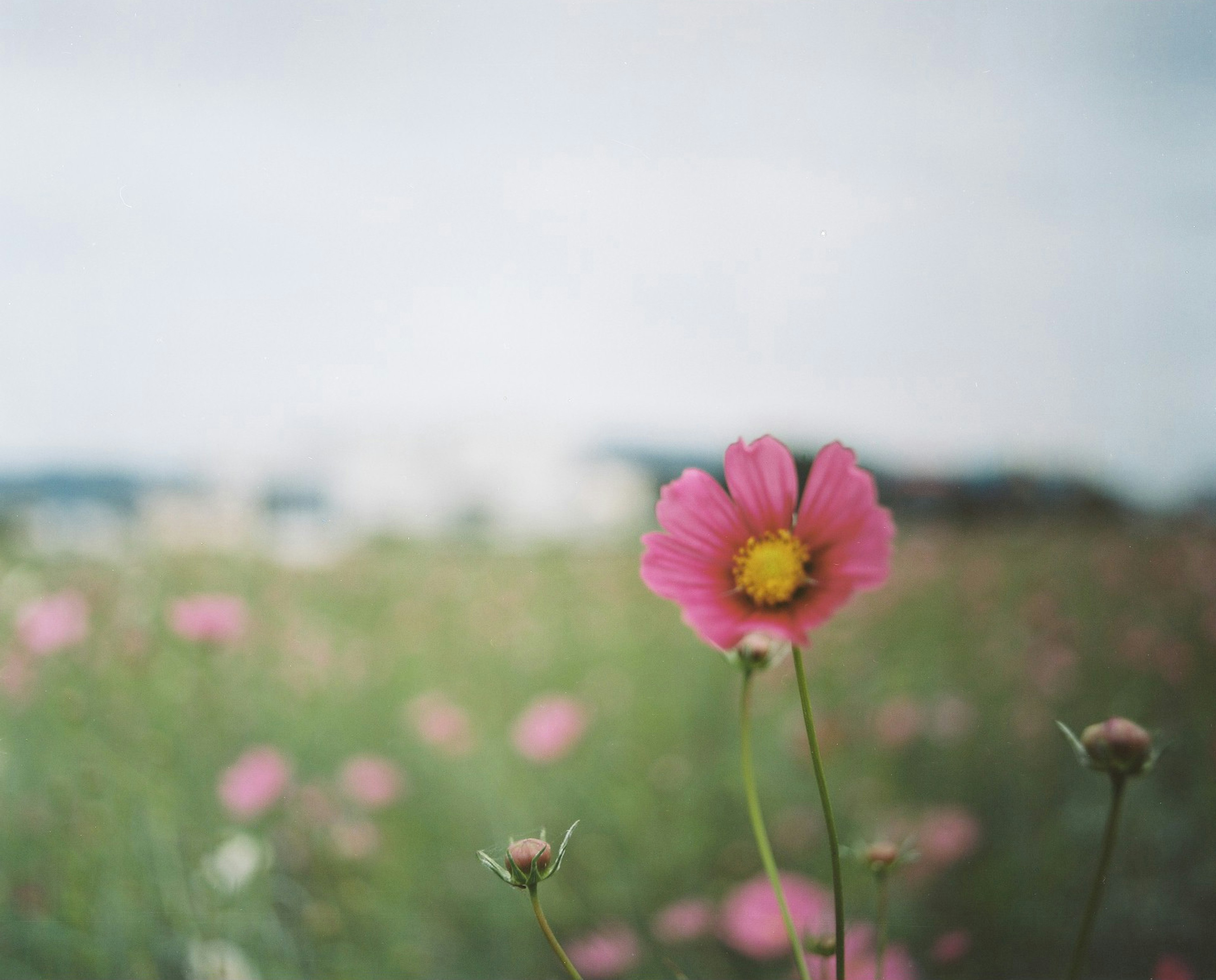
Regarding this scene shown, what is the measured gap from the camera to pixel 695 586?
0.28 meters

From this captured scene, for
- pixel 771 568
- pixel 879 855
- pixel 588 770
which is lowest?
pixel 588 770

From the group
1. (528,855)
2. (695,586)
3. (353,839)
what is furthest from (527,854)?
(353,839)

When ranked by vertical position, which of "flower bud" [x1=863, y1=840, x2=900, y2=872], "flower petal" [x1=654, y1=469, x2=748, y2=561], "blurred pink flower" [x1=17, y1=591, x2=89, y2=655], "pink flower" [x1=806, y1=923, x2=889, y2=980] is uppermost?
"flower petal" [x1=654, y1=469, x2=748, y2=561]

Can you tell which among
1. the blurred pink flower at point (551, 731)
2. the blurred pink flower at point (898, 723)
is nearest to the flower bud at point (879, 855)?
the blurred pink flower at point (551, 731)

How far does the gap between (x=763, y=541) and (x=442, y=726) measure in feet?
2.74

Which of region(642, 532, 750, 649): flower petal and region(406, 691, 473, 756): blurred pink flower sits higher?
region(642, 532, 750, 649): flower petal

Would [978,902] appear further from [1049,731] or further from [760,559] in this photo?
[760,559]

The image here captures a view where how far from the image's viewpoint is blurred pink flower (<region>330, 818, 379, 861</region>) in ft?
2.73

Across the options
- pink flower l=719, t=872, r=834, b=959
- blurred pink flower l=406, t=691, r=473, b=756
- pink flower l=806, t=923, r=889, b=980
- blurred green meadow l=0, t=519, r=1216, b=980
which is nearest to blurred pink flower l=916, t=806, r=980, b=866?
blurred green meadow l=0, t=519, r=1216, b=980

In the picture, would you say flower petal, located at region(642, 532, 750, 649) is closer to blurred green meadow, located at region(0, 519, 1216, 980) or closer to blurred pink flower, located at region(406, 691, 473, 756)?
blurred green meadow, located at region(0, 519, 1216, 980)

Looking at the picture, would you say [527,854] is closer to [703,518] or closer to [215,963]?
[703,518]

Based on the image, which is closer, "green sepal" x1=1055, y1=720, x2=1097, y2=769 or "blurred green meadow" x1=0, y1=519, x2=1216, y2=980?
"green sepal" x1=1055, y1=720, x2=1097, y2=769

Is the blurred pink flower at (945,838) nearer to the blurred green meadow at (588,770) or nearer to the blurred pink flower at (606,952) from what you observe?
the blurred green meadow at (588,770)

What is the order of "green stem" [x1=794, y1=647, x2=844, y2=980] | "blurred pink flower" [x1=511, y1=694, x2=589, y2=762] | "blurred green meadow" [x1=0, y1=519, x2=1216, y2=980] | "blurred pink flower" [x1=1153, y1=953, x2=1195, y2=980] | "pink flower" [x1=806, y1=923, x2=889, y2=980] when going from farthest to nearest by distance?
1. "blurred pink flower" [x1=511, y1=694, x2=589, y2=762]
2. "blurred green meadow" [x1=0, y1=519, x2=1216, y2=980]
3. "blurred pink flower" [x1=1153, y1=953, x2=1195, y2=980]
4. "pink flower" [x1=806, y1=923, x2=889, y2=980]
5. "green stem" [x1=794, y1=647, x2=844, y2=980]
